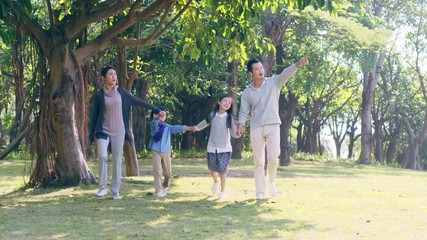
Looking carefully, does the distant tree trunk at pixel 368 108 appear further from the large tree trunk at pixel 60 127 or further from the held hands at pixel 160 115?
the held hands at pixel 160 115

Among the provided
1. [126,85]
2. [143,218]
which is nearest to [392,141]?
[126,85]

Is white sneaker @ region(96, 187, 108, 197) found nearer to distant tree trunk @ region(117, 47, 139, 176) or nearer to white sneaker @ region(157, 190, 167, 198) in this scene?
white sneaker @ region(157, 190, 167, 198)

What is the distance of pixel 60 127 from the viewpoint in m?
13.5

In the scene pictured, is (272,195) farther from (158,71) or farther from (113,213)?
(158,71)

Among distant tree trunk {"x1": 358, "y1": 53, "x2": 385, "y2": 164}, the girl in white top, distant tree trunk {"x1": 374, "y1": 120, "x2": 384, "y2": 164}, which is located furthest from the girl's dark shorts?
distant tree trunk {"x1": 374, "y1": 120, "x2": 384, "y2": 164}

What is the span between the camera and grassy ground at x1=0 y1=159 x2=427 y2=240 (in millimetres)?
7914

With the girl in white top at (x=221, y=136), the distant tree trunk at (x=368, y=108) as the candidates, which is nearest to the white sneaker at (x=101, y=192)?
the girl in white top at (x=221, y=136)

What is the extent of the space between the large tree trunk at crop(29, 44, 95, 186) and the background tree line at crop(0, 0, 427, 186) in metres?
0.02

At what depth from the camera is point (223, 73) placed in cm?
3197

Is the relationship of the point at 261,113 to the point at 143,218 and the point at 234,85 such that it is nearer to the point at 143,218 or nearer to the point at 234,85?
the point at 143,218

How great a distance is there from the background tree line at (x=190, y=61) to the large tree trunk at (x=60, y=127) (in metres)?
0.02

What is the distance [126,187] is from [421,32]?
113 feet

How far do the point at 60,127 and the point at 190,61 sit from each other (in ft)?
43.5

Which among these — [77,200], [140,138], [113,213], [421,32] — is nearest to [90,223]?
[113,213]
